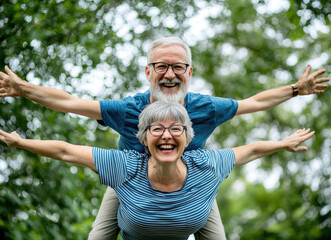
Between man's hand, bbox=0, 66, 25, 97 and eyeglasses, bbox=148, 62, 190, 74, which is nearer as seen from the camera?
man's hand, bbox=0, 66, 25, 97

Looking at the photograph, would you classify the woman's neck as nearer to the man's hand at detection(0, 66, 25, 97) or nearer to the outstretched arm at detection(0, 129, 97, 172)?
the outstretched arm at detection(0, 129, 97, 172)

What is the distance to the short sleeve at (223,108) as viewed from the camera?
2.94m

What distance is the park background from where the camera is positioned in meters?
4.19

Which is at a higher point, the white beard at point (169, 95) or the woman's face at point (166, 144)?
the white beard at point (169, 95)

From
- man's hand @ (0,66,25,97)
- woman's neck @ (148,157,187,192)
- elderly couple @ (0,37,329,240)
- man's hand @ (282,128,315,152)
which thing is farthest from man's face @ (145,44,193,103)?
man's hand @ (0,66,25,97)

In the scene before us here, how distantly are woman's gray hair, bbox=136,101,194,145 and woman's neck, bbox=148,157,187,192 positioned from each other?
0.61ft

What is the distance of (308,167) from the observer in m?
7.88

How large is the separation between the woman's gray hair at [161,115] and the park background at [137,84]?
1.86 meters

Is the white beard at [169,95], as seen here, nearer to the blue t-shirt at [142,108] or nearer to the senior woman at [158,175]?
the blue t-shirt at [142,108]

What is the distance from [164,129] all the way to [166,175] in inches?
11.7

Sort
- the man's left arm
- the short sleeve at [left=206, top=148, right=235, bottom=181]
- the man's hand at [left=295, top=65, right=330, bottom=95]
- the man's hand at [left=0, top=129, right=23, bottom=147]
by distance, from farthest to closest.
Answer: the man's hand at [left=295, top=65, right=330, bottom=95], the man's left arm, the short sleeve at [left=206, top=148, right=235, bottom=181], the man's hand at [left=0, top=129, right=23, bottom=147]

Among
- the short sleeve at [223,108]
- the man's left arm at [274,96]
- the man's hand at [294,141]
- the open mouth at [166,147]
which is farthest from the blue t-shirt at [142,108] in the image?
the man's hand at [294,141]

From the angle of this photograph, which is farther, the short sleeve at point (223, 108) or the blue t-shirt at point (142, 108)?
the short sleeve at point (223, 108)

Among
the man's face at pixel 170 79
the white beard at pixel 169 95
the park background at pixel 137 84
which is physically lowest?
the park background at pixel 137 84
